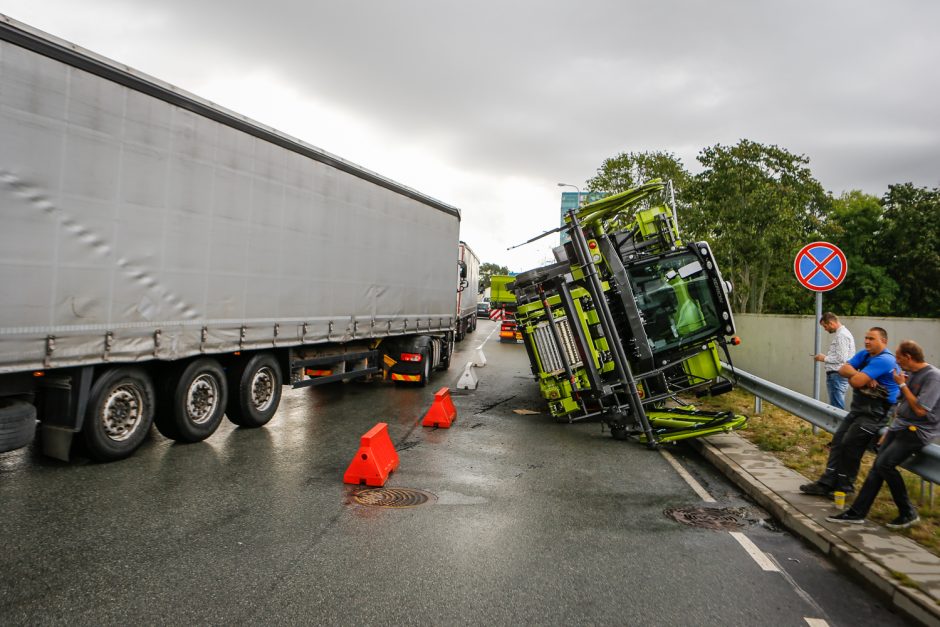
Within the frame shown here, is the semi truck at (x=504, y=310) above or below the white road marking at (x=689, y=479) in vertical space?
above

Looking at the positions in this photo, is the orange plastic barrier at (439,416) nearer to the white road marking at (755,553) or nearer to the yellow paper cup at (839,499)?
the white road marking at (755,553)

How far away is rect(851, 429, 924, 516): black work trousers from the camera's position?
5.43 m

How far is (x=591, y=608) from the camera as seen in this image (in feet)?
13.6

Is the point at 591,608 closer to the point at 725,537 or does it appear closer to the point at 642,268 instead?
the point at 725,537

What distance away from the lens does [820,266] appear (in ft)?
30.4

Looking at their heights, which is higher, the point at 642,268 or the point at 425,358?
the point at 642,268

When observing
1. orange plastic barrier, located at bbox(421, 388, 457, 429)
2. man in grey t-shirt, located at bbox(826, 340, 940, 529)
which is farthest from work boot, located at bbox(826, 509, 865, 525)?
orange plastic barrier, located at bbox(421, 388, 457, 429)

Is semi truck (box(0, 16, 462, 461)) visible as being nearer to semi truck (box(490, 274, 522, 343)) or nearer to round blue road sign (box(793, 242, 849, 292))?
round blue road sign (box(793, 242, 849, 292))

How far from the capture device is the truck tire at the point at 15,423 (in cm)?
608

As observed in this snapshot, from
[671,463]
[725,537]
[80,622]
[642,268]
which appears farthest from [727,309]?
[80,622]

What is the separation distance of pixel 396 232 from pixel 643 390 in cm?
623

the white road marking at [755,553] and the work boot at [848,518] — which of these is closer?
the white road marking at [755,553]

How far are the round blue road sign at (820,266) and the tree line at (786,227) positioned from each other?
21.7 meters

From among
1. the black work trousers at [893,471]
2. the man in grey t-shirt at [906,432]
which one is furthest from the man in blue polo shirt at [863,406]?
the black work trousers at [893,471]
